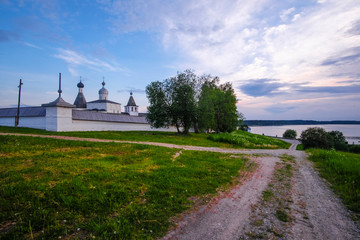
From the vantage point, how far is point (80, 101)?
53.6m

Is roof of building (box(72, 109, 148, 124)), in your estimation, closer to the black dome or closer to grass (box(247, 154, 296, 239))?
the black dome

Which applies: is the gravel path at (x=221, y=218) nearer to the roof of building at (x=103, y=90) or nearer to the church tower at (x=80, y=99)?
the church tower at (x=80, y=99)

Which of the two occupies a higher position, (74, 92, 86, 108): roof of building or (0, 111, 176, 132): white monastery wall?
(74, 92, 86, 108): roof of building

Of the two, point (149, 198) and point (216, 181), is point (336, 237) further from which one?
point (149, 198)

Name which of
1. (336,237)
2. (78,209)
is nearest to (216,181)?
(336,237)

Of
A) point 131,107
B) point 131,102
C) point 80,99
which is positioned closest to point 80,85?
point 80,99

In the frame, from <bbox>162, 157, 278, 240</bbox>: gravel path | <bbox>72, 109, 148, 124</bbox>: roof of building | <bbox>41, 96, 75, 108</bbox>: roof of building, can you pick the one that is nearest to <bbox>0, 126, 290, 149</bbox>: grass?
<bbox>41, 96, 75, 108</bbox>: roof of building

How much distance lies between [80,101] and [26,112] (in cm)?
2757

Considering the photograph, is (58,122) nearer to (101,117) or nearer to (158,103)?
(101,117)

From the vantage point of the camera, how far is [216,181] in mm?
6922

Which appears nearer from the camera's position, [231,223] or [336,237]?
[336,237]

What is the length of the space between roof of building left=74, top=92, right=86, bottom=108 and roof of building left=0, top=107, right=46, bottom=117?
24099mm

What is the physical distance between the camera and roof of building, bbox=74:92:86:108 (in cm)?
5322

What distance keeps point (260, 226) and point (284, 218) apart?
0.81 m
